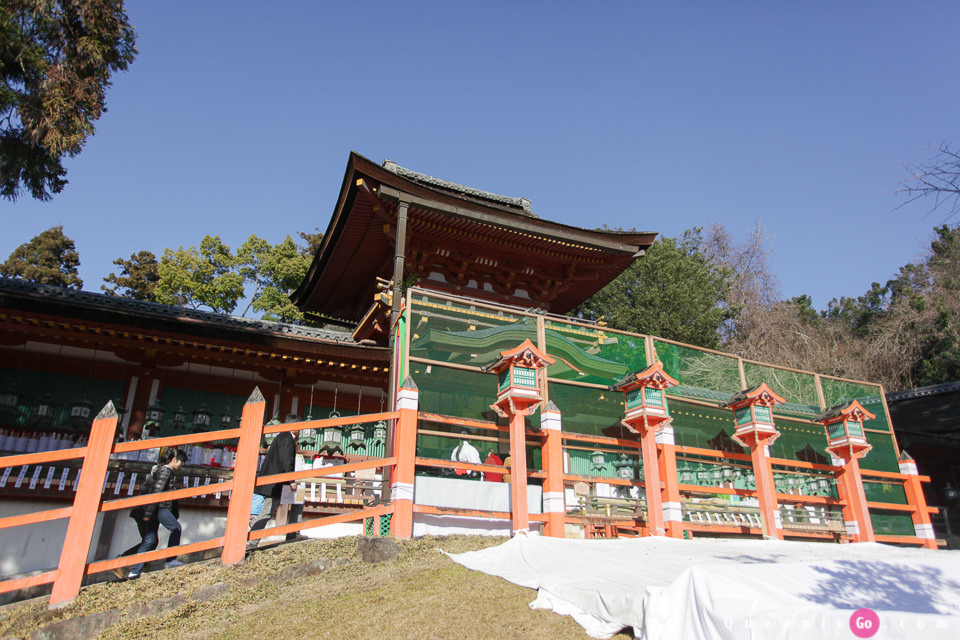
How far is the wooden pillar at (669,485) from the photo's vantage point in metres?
8.88

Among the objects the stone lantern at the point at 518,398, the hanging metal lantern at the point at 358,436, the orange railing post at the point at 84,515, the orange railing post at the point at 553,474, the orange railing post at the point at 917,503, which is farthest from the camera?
the hanging metal lantern at the point at 358,436

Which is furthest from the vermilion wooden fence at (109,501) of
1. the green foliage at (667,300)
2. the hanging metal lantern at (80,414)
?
the green foliage at (667,300)

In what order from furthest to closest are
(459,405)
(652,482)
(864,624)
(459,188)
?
(459,188), (459,405), (652,482), (864,624)

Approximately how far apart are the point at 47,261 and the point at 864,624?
117 ft

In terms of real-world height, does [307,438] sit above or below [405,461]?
above

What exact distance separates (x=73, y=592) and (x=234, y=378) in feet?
24.8

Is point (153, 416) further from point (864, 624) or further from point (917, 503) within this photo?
point (917, 503)

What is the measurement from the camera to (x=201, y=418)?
11.8 metres

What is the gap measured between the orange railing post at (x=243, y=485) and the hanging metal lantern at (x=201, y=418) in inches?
221

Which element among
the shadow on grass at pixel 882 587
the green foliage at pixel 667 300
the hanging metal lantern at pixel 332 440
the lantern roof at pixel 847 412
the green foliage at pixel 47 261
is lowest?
the shadow on grass at pixel 882 587

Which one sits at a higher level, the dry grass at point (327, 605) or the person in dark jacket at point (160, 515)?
the person in dark jacket at point (160, 515)

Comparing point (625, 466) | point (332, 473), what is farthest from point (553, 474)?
point (332, 473)

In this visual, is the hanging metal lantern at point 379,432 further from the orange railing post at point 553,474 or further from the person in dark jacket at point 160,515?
the person in dark jacket at point 160,515

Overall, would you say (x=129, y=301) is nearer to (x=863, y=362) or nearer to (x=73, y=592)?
(x=73, y=592)
